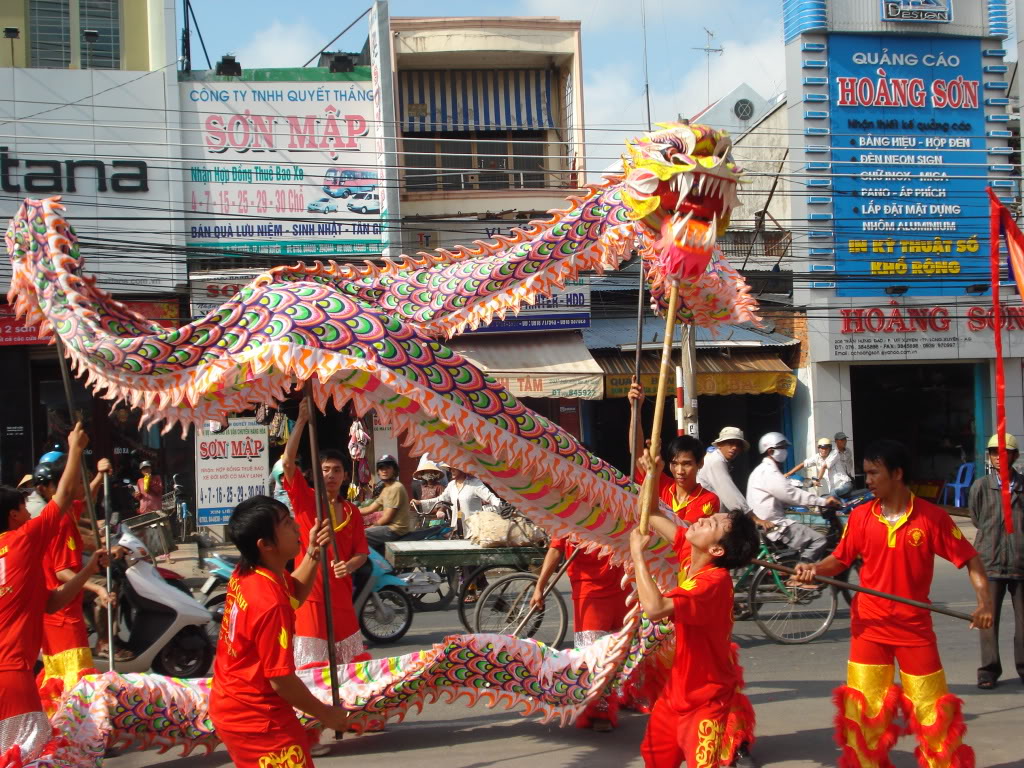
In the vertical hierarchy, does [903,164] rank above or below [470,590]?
above

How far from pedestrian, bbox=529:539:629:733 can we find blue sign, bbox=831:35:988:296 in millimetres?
13385

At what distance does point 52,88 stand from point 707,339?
1064cm

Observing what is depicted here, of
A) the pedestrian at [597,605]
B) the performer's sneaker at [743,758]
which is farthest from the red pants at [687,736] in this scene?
the pedestrian at [597,605]

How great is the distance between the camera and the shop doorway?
1942cm

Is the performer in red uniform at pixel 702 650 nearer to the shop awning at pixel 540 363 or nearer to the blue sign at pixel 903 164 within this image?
the shop awning at pixel 540 363

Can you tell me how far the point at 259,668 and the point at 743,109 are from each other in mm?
24280

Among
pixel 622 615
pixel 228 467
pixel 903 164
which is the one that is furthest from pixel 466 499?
pixel 903 164

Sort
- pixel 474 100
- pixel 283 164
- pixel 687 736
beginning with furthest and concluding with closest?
pixel 474 100, pixel 283 164, pixel 687 736

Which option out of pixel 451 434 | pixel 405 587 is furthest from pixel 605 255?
pixel 405 587

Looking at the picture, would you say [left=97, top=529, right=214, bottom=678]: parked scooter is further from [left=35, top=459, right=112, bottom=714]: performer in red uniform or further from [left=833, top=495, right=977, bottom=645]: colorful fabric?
[left=833, top=495, right=977, bottom=645]: colorful fabric

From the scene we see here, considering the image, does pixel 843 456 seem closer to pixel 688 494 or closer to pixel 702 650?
pixel 688 494

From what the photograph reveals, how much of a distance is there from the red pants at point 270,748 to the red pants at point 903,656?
2.43 metres

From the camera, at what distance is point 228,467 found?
1396 centimetres

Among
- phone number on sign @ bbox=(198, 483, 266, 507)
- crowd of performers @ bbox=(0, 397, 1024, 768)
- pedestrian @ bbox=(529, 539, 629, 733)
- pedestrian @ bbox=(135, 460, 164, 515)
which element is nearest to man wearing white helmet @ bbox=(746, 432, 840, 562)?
crowd of performers @ bbox=(0, 397, 1024, 768)
